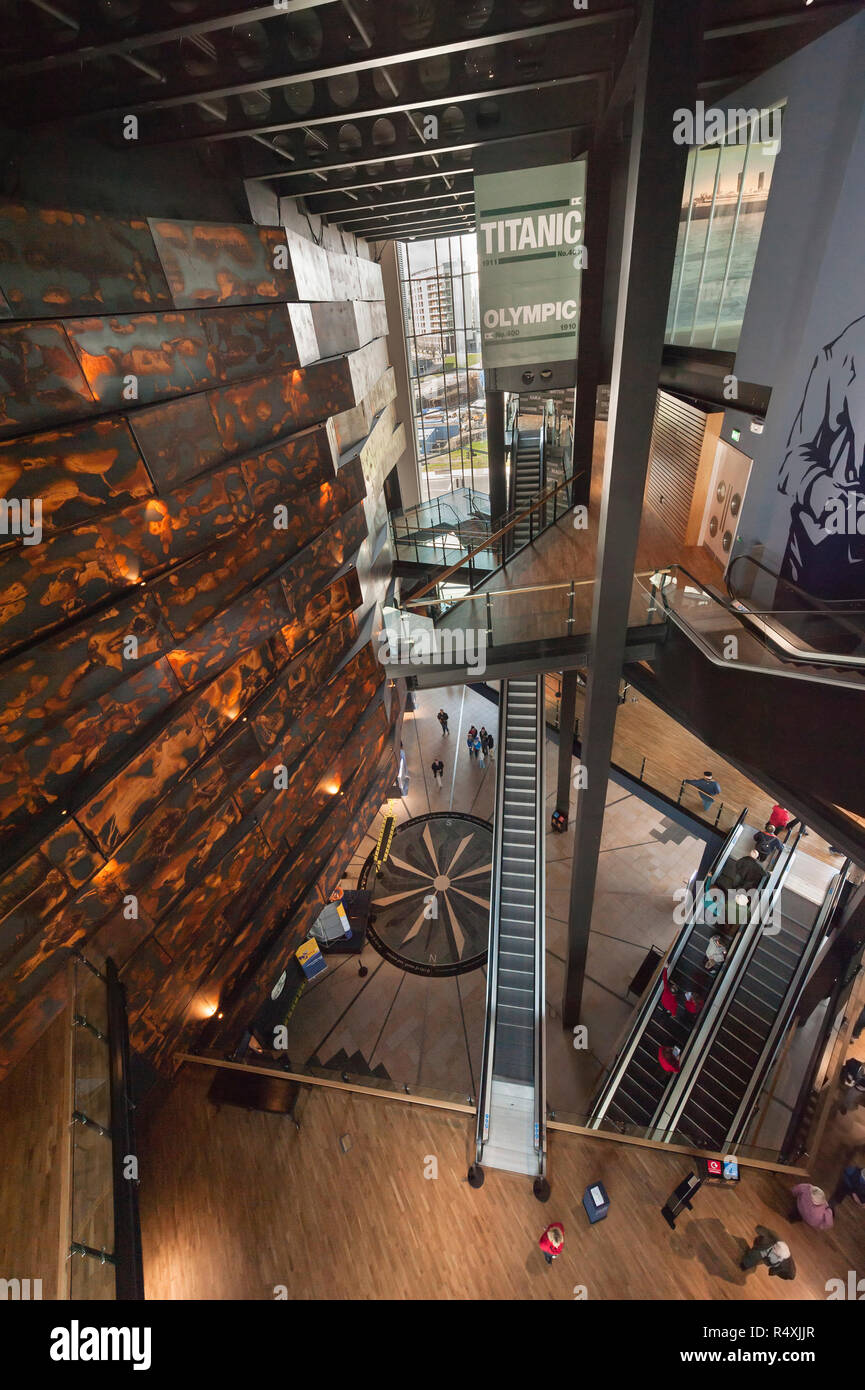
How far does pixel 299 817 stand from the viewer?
8.51 m

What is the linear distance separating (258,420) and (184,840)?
4.78 metres

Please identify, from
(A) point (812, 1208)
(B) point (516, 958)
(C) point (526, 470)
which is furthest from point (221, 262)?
(A) point (812, 1208)

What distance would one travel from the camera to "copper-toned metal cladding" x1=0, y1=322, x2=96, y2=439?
13.0 feet

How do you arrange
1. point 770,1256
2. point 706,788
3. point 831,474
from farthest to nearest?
point 706,788 < point 831,474 < point 770,1256

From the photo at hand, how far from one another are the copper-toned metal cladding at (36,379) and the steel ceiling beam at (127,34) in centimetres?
143

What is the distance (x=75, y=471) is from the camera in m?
4.48

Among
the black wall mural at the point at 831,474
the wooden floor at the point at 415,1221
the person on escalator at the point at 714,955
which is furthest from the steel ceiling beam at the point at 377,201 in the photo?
the person on escalator at the point at 714,955

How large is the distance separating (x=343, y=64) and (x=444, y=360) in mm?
19595

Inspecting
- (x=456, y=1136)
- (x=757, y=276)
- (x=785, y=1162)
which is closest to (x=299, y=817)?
(x=456, y=1136)

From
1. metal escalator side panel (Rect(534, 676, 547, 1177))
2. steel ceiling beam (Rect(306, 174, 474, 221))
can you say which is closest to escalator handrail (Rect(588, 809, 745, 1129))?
metal escalator side panel (Rect(534, 676, 547, 1177))

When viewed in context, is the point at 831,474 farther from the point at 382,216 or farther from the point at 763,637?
A: the point at 382,216

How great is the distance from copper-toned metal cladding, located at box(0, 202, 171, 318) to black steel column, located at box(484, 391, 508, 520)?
10.9m

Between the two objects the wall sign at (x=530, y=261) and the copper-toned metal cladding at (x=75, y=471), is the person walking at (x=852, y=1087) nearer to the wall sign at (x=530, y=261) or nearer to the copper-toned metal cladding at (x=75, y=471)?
the wall sign at (x=530, y=261)

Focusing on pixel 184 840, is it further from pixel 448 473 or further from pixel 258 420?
pixel 448 473
